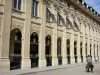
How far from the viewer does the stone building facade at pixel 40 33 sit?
19531mm

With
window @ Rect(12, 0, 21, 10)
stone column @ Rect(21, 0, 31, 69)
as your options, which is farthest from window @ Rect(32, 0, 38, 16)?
window @ Rect(12, 0, 21, 10)

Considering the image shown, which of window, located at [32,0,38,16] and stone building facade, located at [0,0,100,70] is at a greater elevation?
window, located at [32,0,38,16]

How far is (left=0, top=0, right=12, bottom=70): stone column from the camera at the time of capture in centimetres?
1866

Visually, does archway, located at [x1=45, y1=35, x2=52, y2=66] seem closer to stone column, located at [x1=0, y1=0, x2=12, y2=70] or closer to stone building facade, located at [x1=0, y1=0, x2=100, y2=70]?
stone building facade, located at [x1=0, y1=0, x2=100, y2=70]

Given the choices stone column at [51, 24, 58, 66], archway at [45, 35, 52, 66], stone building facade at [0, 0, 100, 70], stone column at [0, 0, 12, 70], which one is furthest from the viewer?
stone column at [51, 24, 58, 66]

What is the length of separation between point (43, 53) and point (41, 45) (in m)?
1.05

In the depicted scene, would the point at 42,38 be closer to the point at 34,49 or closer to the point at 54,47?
the point at 34,49

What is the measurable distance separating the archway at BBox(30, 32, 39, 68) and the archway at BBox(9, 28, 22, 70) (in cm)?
193

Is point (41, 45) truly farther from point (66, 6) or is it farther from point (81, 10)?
point (81, 10)

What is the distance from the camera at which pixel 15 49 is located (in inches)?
870

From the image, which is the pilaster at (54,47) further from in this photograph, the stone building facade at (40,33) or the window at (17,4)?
the window at (17,4)

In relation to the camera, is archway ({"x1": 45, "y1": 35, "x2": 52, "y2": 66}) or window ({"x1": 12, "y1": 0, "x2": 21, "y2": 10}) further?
archway ({"x1": 45, "y1": 35, "x2": 52, "y2": 66})

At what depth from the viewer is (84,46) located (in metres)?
40.3

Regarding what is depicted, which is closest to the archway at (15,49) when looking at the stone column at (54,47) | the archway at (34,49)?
the archway at (34,49)
